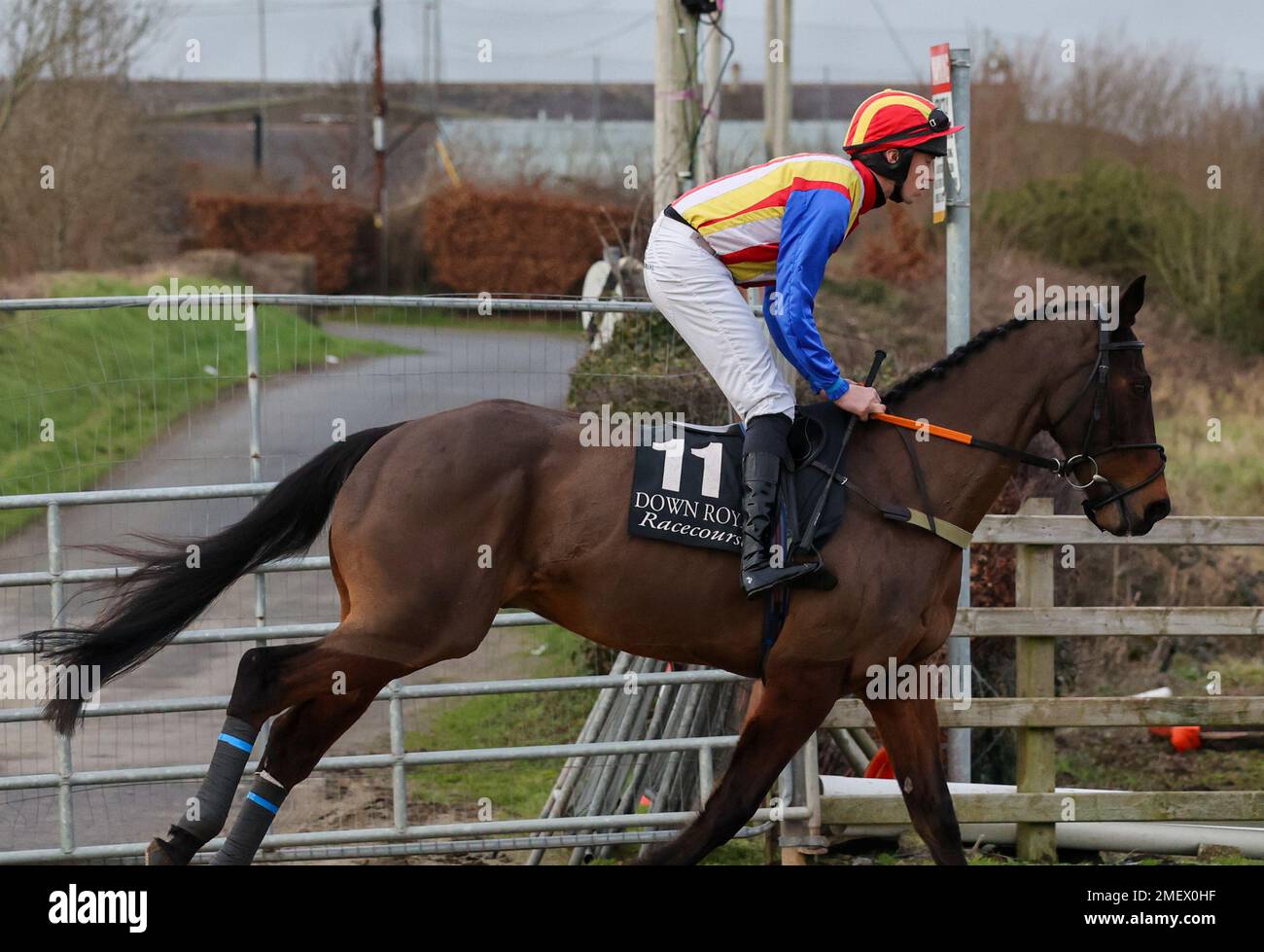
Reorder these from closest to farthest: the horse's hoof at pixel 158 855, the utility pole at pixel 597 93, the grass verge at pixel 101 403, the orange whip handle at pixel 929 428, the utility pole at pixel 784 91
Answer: the horse's hoof at pixel 158 855, the orange whip handle at pixel 929 428, the grass verge at pixel 101 403, the utility pole at pixel 784 91, the utility pole at pixel 597 93

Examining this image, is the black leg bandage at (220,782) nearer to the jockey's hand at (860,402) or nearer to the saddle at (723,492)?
the saddle at (723,492)

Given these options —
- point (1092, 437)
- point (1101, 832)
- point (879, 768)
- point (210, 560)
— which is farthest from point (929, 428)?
point (210, 560)

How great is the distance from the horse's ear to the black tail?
249 cm

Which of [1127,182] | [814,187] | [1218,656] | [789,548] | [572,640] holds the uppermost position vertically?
[1127,182]

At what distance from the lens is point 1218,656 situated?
9.92m

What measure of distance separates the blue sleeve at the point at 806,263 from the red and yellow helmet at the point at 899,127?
309mm

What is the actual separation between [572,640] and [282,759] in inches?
101

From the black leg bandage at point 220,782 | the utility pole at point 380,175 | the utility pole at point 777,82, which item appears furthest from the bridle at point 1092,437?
the utility pole at point 380,175

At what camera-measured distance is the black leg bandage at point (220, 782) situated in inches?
182

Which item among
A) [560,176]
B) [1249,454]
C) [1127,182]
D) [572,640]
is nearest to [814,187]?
[572,640]

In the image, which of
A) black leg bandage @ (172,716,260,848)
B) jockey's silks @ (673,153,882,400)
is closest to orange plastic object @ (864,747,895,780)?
jockey's silks @ (673,153,882,400)

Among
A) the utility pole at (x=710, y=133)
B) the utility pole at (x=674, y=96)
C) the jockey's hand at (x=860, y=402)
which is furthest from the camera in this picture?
the utility pole at (x=710, y=133)

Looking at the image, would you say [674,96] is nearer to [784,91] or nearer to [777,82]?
[777,82]
